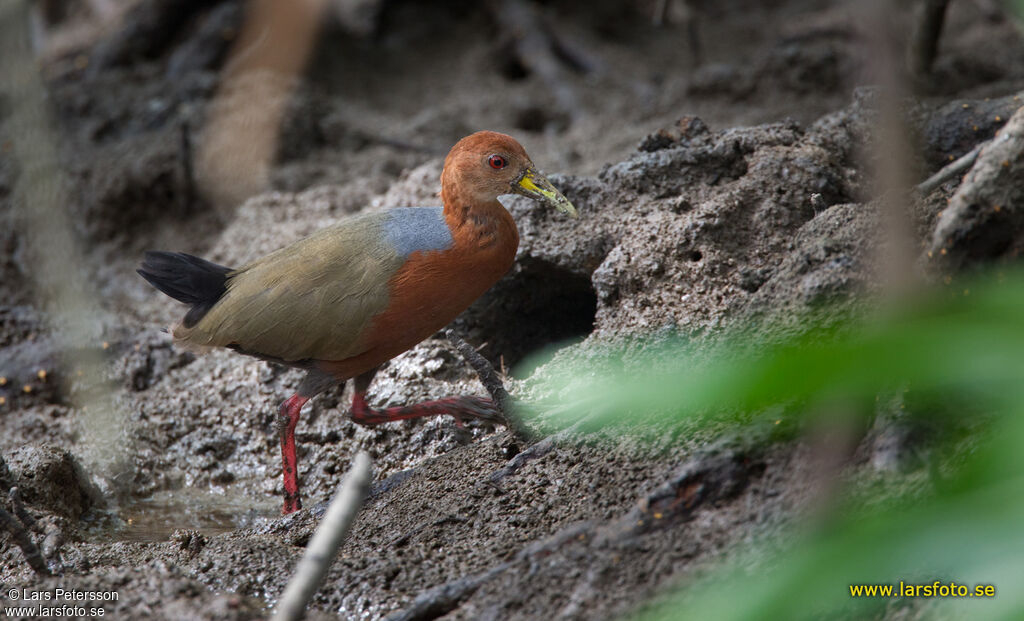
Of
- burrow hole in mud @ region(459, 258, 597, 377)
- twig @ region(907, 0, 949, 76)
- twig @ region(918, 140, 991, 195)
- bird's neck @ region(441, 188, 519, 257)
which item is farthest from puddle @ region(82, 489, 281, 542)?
twig @ region(907, 0, 949, 76)

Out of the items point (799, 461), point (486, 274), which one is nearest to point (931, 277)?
point (799, 461)

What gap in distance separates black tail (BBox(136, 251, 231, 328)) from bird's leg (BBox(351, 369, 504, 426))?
76 cm

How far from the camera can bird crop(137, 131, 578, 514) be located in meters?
3.89

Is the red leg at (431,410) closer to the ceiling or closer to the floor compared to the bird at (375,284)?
closer to the floor

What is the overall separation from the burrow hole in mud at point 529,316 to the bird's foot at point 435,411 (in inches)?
25.1

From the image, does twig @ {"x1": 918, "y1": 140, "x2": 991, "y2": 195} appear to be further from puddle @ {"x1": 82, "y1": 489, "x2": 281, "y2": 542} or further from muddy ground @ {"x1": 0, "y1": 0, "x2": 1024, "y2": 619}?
puddle @ {"x1": 82, "y1": 489, "x2": 281, "y2": 542}

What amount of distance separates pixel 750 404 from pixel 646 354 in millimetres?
2433

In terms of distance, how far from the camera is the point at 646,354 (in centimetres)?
372

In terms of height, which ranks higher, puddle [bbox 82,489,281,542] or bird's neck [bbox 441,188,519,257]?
bird's neck [bbox 441,188,519,257]

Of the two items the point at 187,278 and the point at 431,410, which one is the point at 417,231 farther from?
the point at 187,278

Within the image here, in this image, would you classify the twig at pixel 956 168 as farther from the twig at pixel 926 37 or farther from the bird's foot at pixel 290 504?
the twig at pixel 926 37

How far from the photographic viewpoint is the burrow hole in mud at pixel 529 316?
473 cm

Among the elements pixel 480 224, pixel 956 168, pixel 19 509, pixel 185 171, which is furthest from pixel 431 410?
pixel 185 171

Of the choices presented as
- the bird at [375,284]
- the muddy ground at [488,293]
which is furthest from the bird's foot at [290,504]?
the muddy ground at [488,293]
